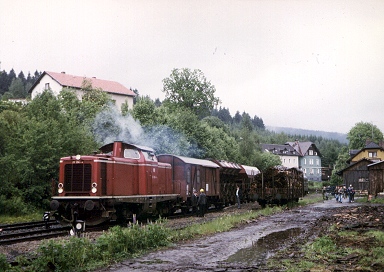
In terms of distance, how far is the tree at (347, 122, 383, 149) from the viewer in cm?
11282

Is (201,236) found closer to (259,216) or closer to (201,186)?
(259,216)

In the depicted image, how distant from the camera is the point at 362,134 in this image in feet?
373

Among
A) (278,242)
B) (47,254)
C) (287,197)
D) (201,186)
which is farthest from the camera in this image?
(287,197)

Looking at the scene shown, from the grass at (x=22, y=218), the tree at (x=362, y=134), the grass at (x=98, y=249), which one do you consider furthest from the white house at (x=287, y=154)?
the grass at (x=98, y=249)

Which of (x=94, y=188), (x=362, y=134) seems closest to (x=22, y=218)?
(x=94, y=188)

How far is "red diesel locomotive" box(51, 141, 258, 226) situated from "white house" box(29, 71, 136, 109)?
49.5 m

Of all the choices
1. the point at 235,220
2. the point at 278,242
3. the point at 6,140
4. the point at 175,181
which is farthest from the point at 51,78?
the point at 278,242

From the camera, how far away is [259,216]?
980 inches

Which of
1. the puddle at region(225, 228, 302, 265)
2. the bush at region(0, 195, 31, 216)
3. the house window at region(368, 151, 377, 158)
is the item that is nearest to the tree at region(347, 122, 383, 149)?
the house window at region(368, 151, 377, 158)

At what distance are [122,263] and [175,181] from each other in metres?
15.2

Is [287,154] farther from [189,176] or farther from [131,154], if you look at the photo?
[131,154]

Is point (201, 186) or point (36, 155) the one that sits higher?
point (36, 155)

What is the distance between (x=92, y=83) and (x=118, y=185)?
5751 cm

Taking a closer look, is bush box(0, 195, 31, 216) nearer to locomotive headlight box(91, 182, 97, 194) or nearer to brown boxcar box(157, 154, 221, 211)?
brown boxcar box(157, 154, 221, 211)
